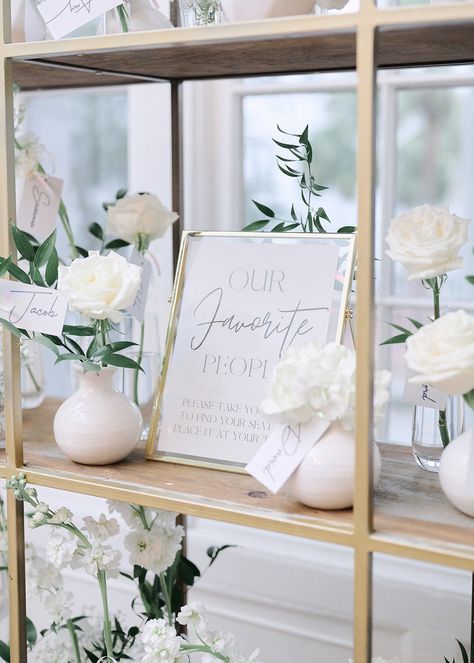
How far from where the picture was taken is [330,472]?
43.0 inches

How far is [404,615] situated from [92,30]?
153 cm

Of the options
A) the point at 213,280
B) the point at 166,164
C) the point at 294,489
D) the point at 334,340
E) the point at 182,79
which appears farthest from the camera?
the point at 166,164

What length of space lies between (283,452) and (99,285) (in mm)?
340

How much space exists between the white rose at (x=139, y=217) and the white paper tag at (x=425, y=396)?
1.87ft

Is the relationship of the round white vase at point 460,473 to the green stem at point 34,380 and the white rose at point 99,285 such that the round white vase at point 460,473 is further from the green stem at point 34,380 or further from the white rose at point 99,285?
the green stem at point 34,380

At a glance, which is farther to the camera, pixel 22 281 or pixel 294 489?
pixel 22 281

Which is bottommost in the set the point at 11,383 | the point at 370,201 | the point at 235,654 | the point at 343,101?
the point at 235,654

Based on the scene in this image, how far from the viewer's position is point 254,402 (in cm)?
129

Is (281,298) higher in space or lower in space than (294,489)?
higher

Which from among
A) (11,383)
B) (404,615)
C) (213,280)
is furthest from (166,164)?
(404,615)

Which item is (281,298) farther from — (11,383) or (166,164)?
(166,164)

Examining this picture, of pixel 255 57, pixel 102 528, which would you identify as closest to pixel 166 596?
pixel 102 528

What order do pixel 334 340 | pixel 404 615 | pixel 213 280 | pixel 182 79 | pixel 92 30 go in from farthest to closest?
pixel 92 30
pixel 404 615
pixel 182 79
pixel 213 280
pixel 334 340

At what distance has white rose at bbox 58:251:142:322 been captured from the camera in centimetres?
122
